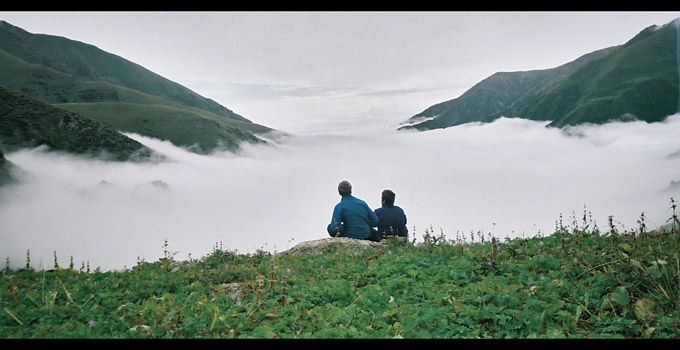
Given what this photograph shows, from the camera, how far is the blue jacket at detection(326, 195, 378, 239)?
12039 mm

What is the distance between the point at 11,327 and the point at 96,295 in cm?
150

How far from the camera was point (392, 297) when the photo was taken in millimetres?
6082

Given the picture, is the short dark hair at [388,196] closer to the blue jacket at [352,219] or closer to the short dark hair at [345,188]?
the blue jacket at [352,219]

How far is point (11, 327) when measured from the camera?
17.7 feet

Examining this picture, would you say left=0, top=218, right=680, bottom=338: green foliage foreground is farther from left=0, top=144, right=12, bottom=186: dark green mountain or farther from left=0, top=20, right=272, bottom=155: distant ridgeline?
left=0, top=20, right=272, bottom=155: distant ridgeline

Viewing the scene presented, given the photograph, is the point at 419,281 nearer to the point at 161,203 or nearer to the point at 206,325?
the point at 206,325

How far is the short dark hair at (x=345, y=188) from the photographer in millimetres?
12102

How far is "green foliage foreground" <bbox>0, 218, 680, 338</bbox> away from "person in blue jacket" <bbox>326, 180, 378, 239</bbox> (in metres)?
3.32

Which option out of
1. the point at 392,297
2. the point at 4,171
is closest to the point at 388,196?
the point at 392,297

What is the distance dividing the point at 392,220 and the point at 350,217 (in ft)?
4.44

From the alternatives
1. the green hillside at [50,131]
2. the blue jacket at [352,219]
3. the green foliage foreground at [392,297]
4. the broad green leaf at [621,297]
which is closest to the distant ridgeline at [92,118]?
the green hillside at [50,131]

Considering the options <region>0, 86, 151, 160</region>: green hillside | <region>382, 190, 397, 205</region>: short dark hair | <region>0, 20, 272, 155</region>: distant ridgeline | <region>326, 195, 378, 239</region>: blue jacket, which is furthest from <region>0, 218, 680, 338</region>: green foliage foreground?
<region>0, 20, 272, 155</region>: distant ridgeline
